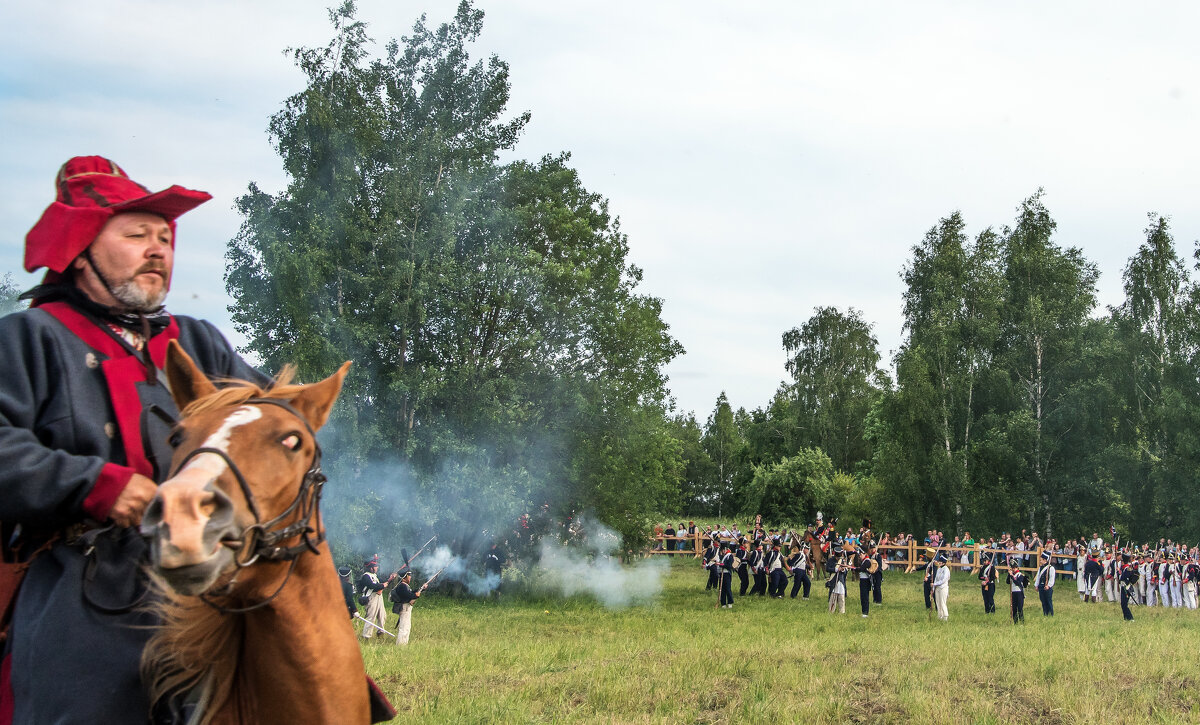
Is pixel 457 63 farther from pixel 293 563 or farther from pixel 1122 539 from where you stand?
pixel 1122 539

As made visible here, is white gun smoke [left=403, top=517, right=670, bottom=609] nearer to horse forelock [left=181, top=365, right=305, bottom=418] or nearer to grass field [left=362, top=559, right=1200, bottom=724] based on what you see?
grass field [left=362, top=559, right=1200, bottom=724]

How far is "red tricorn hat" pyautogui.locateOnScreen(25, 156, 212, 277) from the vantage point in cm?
244

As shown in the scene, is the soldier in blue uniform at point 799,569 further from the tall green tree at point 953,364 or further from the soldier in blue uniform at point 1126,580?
the tall green tree at point 953,364

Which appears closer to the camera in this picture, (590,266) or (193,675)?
(193,675)

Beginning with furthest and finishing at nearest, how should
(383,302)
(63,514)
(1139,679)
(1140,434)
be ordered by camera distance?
(1140,434) → (383,302) → (1139,679) → (63,514)

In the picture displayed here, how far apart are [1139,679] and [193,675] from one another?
39.6ft

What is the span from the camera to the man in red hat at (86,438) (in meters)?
2.18

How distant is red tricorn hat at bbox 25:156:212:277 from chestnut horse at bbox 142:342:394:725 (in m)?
0.47

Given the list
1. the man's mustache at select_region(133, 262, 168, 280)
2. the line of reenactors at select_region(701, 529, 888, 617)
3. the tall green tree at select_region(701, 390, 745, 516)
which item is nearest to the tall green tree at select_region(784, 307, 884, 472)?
the tall green tree at select_region(701, 390, 745, 516)

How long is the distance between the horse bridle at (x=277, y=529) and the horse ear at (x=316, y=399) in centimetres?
5

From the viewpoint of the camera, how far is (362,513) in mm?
23516

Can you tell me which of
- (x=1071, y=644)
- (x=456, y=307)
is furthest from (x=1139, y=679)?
(x=456, y=307)

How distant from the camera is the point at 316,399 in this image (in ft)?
7.62

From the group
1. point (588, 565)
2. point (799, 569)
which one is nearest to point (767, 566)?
point (799, 569)
